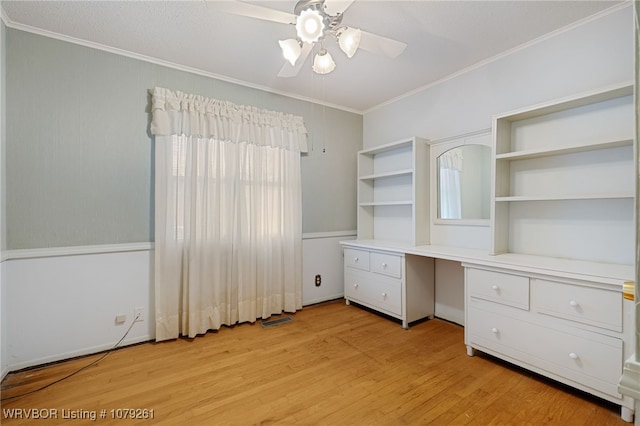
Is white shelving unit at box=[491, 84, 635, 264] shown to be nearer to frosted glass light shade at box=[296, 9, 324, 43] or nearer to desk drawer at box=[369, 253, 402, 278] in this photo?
desk drawer at box=[369, 253, 402, 278]

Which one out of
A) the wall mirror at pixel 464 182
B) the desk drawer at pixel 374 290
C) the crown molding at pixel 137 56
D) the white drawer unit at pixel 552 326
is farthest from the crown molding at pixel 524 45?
the desk drawer at pixel 374 290

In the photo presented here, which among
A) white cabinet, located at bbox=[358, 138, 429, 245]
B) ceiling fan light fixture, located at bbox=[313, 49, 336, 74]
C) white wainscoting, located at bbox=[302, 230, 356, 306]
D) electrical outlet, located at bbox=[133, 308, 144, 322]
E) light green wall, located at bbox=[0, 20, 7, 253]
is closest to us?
ceiling fan light fixture, located at bbox=[313, 49, 336, 74]

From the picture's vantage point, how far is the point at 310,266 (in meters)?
3.47

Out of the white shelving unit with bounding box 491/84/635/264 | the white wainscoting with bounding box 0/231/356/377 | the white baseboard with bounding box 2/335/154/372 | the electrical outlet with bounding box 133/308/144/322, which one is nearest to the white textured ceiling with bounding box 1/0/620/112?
the white shelving unit with bounding box 491/84/635/264

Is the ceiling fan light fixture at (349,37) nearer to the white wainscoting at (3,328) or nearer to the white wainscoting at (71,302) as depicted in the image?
the white wainscoting at (71,302)

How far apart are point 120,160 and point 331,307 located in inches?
101

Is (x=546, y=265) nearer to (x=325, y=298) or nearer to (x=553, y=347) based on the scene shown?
(x=553, y=347)

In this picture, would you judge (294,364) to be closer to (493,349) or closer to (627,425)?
(493,349)

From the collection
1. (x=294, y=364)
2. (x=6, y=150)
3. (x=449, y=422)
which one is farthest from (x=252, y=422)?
(x=6, y=150)

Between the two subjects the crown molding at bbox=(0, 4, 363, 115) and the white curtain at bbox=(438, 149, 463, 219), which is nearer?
the crown molding at bbox=(0, 4, 363, 115)

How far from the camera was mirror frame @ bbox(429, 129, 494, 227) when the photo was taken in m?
2.64

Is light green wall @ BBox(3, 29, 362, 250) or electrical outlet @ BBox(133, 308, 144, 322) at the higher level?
light green wall @ BBox(3, 29, 362, 250)

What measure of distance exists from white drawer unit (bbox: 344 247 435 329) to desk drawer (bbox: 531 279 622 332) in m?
1.06

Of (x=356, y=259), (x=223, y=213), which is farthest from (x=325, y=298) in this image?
(x=223, y=213)
